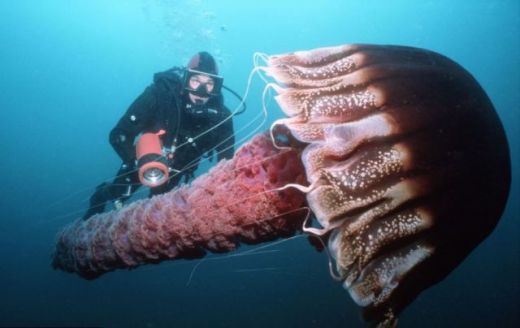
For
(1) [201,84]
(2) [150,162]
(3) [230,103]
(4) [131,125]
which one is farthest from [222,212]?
(3) [230,103]

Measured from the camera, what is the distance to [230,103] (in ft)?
300

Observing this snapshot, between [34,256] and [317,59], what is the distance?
90.8ft

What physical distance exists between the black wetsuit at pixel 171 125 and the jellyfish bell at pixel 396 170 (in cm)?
423

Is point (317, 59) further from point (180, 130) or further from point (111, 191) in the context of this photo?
point (111, 191)

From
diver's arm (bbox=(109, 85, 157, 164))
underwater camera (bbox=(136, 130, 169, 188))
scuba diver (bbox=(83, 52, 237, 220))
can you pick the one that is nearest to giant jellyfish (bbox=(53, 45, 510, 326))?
underwater camera (bbox=(136, 130, 169, 188))

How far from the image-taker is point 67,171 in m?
70.4

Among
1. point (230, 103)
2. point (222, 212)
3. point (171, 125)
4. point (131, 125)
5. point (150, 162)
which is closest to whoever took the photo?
point (222, 212)

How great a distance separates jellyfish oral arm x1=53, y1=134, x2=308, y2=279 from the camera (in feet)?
7.47

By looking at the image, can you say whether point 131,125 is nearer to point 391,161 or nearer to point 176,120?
point 176,120

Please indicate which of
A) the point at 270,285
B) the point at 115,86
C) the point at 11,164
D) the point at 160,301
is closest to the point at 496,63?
the point at 270,285

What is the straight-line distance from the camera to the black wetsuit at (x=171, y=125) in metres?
5.98

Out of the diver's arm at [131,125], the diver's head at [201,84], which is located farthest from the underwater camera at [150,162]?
the diver's head at [201,84]

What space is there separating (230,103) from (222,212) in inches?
3563

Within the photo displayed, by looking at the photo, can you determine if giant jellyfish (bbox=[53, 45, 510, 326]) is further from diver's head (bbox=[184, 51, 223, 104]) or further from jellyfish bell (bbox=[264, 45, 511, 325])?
diver's head (bbox=[184, 51, 223, 104])
